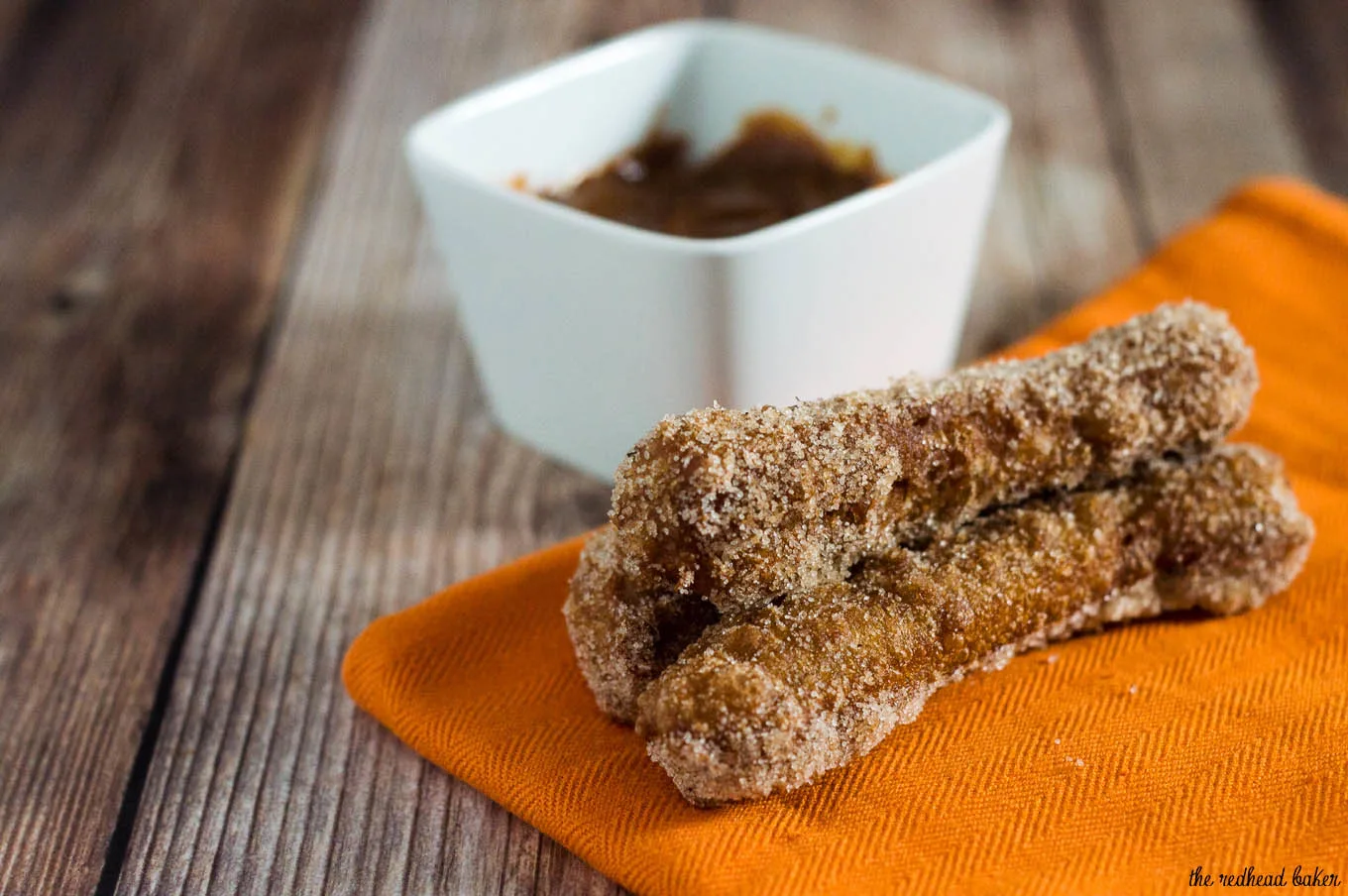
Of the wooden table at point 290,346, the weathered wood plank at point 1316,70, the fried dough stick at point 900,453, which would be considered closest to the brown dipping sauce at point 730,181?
the wooden table at point 290,346

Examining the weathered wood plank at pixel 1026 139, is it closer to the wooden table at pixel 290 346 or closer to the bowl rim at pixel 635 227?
the wooden table at pixel 290 346

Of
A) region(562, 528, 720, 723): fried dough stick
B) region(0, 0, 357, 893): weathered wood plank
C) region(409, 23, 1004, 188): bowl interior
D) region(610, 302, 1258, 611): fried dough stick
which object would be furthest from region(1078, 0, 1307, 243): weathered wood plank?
region(0, 0, 357, 893): weathered wood plank

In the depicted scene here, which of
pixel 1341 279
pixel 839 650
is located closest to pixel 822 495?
pixel 839 650

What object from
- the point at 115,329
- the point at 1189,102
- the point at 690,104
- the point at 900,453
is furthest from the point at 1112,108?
the point at 115,329

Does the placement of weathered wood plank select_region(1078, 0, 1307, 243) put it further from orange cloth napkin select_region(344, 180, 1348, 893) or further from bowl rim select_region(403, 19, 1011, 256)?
orange cloth napkin select_region(344, 180, 1348, 893)

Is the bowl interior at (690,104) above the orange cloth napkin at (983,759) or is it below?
above

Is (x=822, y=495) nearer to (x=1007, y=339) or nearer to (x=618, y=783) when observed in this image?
(x=618, y=783)

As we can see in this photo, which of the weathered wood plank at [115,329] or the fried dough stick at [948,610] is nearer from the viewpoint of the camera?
the fried dough stick at [948,610]
